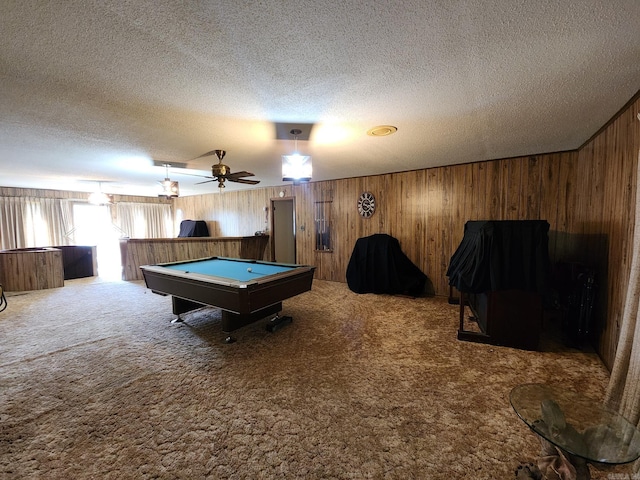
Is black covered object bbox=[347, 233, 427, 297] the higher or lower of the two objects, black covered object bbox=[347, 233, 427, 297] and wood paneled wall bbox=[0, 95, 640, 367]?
the lower

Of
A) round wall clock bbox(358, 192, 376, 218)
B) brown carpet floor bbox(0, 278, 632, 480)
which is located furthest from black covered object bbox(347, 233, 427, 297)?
brown carpet floor bbox(0, 278, 632, 480)

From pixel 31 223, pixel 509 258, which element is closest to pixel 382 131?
Answer: pixel 509 258

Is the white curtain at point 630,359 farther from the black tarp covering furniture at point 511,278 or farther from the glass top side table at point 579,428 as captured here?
the black tarp covering furniture at point 511,278

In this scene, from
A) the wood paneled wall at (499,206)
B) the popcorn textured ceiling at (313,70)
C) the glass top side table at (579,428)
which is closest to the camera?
the glass top side table at (579,428)

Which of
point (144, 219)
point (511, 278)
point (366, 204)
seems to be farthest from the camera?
point (144, 219)

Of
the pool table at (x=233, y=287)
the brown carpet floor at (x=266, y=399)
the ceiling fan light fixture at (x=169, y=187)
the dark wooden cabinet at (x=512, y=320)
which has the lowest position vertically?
the brown carpet floor at (x=266, y=399)

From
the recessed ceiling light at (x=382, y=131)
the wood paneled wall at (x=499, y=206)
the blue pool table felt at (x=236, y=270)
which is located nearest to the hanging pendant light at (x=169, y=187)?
the blue pool table felt at (x=236, y=270)

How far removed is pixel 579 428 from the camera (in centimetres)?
119

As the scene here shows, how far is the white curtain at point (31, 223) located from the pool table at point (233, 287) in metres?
6.08

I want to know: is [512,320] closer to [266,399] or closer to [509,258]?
[509,258]

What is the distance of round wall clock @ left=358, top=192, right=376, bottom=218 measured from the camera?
4996 mm

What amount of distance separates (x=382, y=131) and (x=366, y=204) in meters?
2.50

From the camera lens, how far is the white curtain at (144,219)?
27.5ft

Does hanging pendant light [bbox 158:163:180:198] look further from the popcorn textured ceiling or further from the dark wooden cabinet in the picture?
the dark wooden cabinet
